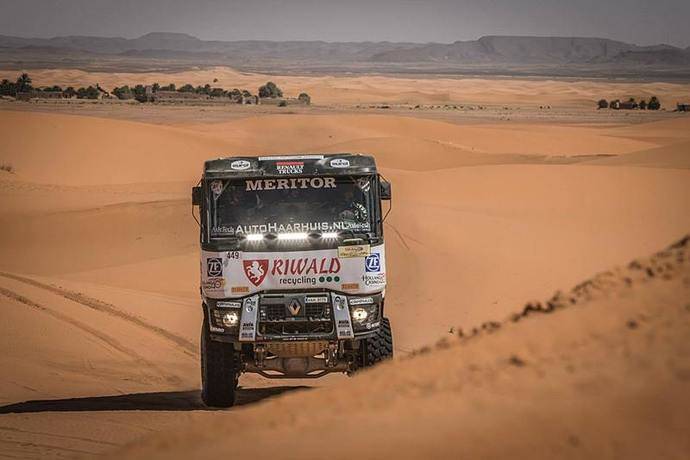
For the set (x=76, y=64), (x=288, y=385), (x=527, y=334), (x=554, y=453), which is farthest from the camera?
(x=76, y=64)

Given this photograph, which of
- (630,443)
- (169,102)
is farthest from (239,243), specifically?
(169,102)

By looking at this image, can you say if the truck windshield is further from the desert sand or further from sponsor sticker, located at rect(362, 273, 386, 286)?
the desert sand

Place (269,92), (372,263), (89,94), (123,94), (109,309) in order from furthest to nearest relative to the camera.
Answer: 1. (269,92)
2. (123,94)
3. (89,94)
4. (109,309)
5. (372,263)

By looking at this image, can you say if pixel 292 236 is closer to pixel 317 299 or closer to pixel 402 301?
pixel 317 299

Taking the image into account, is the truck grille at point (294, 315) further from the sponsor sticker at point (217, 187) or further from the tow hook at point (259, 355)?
the sponsor sticker at point (217, 187)

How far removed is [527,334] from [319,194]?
515 centimetres

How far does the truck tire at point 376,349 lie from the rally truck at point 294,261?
10 mm

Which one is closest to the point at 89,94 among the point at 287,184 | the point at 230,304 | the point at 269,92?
the point at 269,92

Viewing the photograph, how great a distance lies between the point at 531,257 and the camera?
22.9 m

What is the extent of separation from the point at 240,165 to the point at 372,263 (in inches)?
65.8

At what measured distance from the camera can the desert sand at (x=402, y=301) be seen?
19.9ft

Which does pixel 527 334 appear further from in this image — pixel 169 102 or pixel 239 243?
pixel 169 102

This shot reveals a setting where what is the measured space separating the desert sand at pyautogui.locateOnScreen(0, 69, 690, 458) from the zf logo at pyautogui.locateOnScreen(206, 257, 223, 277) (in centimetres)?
151

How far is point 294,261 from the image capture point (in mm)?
11664
